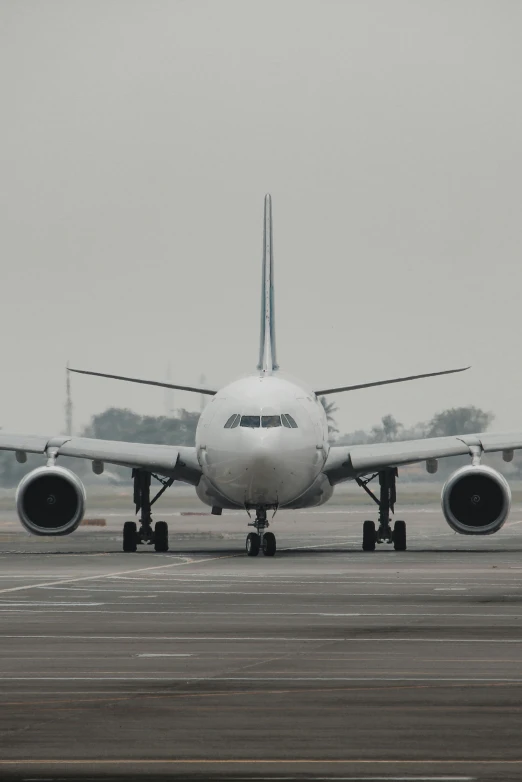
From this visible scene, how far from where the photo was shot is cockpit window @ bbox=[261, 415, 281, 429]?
1499 inches

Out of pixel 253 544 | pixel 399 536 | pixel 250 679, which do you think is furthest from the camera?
pixel 399 536

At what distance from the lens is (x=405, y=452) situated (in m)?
41.3

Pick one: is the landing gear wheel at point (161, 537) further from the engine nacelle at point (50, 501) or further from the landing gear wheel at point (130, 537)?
the engine nacelle at point (50, 501)

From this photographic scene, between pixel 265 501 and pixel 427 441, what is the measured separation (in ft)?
18.5

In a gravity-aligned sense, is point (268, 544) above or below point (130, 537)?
below

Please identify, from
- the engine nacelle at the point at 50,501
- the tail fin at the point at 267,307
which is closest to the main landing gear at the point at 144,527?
the engine nacelle at the point at 50,501

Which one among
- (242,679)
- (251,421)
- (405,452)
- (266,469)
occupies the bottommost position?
(242,679)

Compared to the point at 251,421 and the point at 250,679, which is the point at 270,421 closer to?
the point at 251,421

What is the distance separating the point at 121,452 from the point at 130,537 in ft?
6.55

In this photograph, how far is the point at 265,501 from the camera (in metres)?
38.4

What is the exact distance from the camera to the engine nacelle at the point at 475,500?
3991 cm

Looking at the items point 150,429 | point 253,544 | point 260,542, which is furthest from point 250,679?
point 150,429

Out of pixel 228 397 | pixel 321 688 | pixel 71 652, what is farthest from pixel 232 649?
pixel 228 397

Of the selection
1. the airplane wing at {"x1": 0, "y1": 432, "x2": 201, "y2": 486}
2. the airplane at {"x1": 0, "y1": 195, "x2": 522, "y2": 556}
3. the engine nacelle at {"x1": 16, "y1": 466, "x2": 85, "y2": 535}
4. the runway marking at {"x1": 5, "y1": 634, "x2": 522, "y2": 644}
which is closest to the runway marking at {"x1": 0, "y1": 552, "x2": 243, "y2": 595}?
the airplane at {"x1": 0, "y1": 195, "x2": 522, "y2": 556}
